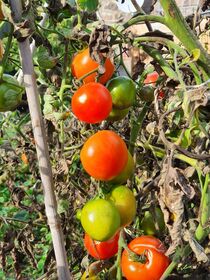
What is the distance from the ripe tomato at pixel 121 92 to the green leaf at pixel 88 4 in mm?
129

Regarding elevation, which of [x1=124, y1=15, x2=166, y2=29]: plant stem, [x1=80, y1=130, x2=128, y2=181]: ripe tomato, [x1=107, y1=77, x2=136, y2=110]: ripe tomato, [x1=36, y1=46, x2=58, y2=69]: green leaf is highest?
[x1=124, y1=15, x2=166, y2=29]: plant stem

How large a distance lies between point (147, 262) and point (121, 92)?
0.33 m

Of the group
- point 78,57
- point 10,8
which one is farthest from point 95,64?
point 10,8

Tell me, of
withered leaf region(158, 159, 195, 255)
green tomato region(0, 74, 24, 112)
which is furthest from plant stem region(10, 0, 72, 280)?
withered leaf region(158, 159, 195, 255)

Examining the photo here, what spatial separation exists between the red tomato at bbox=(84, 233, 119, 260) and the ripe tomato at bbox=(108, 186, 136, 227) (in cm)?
9

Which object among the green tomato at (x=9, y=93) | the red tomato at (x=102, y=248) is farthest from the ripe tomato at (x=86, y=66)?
the red tomato at (x=102, y=248)

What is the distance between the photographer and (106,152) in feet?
2.95

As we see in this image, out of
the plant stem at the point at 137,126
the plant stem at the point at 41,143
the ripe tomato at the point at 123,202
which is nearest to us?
the plant stem at the point at 41,143

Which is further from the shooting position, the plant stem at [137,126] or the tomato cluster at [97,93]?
the plant stem at [137,126]

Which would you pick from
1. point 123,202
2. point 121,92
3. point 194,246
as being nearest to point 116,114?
point 121,92

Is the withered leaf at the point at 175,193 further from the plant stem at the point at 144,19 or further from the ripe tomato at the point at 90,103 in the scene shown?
the plant stem at the point at 144,19

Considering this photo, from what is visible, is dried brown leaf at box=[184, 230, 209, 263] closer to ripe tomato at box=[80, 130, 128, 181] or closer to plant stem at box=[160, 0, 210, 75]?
ripe tomato at box=[80, 130, 128, 181]

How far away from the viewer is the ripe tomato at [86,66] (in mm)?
892

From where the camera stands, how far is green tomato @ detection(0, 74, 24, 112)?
885mm
